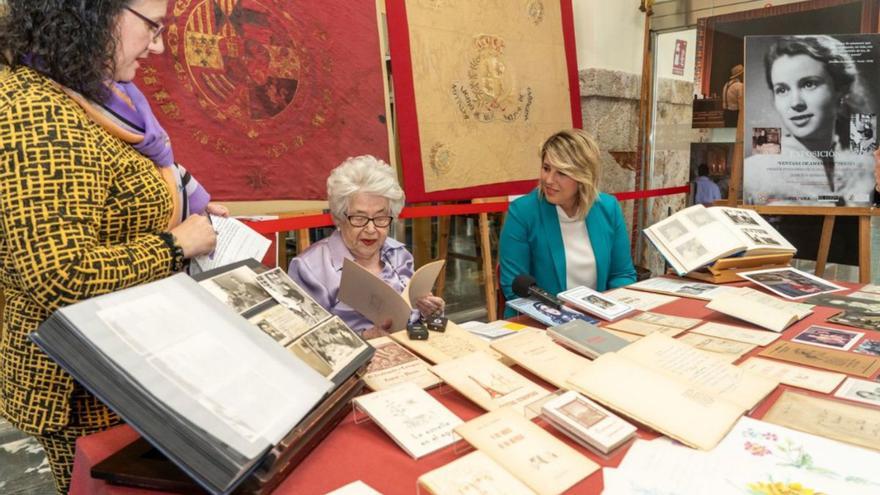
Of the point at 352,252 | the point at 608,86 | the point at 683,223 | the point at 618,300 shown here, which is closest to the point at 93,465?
the point at 352,252

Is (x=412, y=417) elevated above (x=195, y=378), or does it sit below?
below

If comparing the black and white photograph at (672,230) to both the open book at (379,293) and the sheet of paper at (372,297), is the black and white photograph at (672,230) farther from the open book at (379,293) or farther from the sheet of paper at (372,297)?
the sheet of paper at (372,297)

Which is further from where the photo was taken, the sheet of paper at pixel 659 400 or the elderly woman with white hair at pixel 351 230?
the elderly woman with white hair at pixel 351 230

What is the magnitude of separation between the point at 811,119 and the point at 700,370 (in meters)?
2.66

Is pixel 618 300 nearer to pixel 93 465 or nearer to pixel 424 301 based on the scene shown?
pixel 424 301

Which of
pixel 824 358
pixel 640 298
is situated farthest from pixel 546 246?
pixel 824 358

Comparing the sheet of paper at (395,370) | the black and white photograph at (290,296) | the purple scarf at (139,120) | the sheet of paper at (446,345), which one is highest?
the purple scarf at (139,120)

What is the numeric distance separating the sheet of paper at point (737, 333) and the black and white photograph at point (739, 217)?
1001 millimetres

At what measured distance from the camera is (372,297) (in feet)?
5.63

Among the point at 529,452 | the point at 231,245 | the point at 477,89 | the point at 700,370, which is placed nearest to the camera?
the point at 529,452

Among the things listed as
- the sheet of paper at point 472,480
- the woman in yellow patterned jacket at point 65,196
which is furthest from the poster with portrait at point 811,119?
the woman in yellow patterned jacket at point 65,196

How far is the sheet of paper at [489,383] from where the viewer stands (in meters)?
1.09

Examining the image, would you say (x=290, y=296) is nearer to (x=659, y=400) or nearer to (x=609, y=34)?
(x=659, y=400)

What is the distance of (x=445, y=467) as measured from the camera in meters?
0.84
